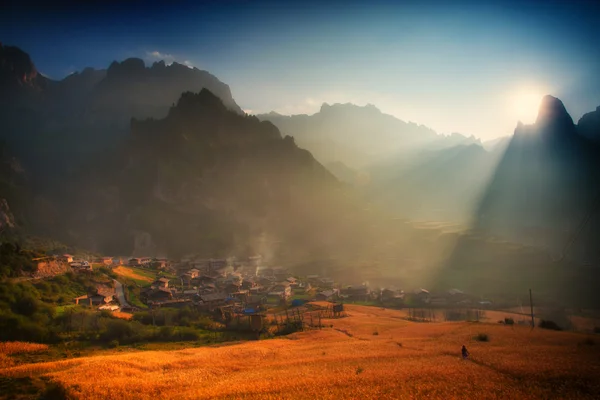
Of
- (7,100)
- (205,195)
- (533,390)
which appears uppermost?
(7,100)

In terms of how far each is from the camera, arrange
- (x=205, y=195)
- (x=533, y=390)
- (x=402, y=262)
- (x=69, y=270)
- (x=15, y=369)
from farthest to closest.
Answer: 1. (x=205, y=195)
2. (x=402, y=262)
3. (x=69, y=270)
4. (x=15, y=369)
5. (x=533, y=390)

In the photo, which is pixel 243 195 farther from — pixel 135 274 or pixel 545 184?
pixel 545 184

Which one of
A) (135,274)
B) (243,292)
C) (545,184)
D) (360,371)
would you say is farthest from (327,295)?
(545,184)

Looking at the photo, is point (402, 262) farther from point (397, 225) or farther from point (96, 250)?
point (96, 250)

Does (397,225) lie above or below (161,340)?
above

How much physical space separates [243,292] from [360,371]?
53.3 metres

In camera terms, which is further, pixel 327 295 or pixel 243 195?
pixel 243 195

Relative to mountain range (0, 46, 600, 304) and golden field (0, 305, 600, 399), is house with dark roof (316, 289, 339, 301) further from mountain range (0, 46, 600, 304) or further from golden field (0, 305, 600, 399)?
golden field (0, 305, 600, 399)

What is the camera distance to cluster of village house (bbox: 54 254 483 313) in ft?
200

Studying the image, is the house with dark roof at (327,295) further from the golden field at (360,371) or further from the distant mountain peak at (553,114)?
the distant mountain peak at (553,114)

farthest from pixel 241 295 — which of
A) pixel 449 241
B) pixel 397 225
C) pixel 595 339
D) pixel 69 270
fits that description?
pixel 397 225

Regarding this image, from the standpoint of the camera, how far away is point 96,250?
414 ft

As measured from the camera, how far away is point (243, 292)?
72750mm

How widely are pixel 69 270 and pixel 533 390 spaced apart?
64.4 metres
